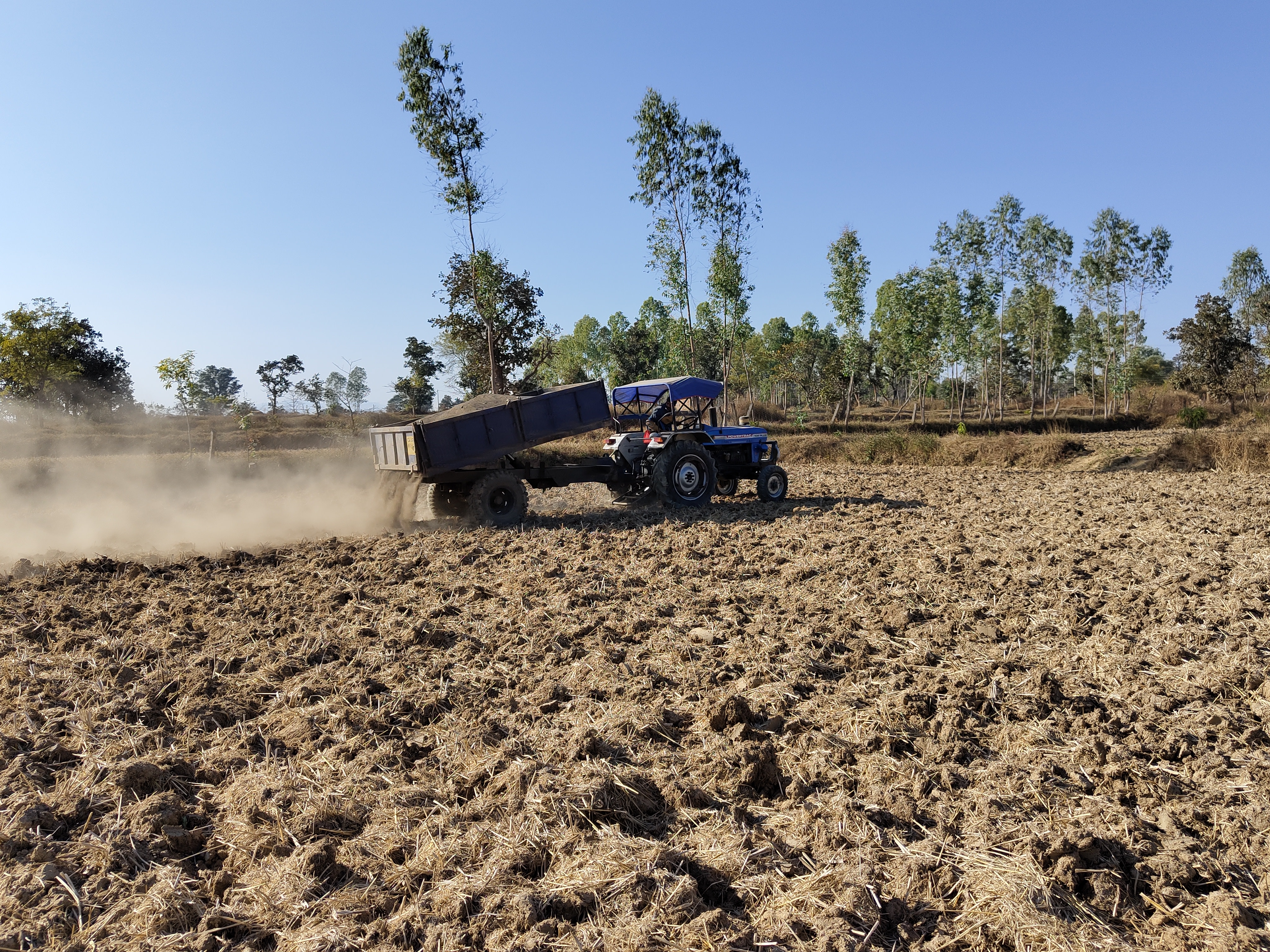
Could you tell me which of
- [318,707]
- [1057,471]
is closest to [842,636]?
[318,707]

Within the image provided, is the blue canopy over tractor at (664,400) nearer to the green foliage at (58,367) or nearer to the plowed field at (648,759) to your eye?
the plowed field at (648,759)

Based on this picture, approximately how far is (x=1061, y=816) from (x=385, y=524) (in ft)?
33.7

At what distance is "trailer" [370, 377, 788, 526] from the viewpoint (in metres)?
11.3

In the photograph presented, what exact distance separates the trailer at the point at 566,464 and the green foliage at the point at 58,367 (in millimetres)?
32724

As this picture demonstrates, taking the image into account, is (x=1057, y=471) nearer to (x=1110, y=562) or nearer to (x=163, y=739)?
(x=1110, y=562)

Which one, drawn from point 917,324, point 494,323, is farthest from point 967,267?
point 494,323

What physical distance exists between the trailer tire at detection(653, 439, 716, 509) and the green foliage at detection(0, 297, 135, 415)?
116 ft

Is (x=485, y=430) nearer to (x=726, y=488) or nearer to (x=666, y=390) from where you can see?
(x=666, y=390)

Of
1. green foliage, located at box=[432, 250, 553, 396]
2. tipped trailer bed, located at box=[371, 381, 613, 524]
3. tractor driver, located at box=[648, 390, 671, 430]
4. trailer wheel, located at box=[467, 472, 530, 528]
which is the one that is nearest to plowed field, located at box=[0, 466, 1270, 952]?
tipped trailer bed, located at box=[371, 381, 613, 524]

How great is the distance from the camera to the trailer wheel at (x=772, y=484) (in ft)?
46.4

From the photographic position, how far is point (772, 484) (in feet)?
46.8

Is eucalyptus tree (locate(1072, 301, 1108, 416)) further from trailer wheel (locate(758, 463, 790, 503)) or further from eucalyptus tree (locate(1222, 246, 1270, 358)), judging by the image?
trailer wheel (locate(758, 463, 790, 503))

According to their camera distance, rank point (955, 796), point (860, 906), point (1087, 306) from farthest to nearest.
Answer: point (1087, 306) < point (955, 796) < point (860, 906)

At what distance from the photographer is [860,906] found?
9.84ft
